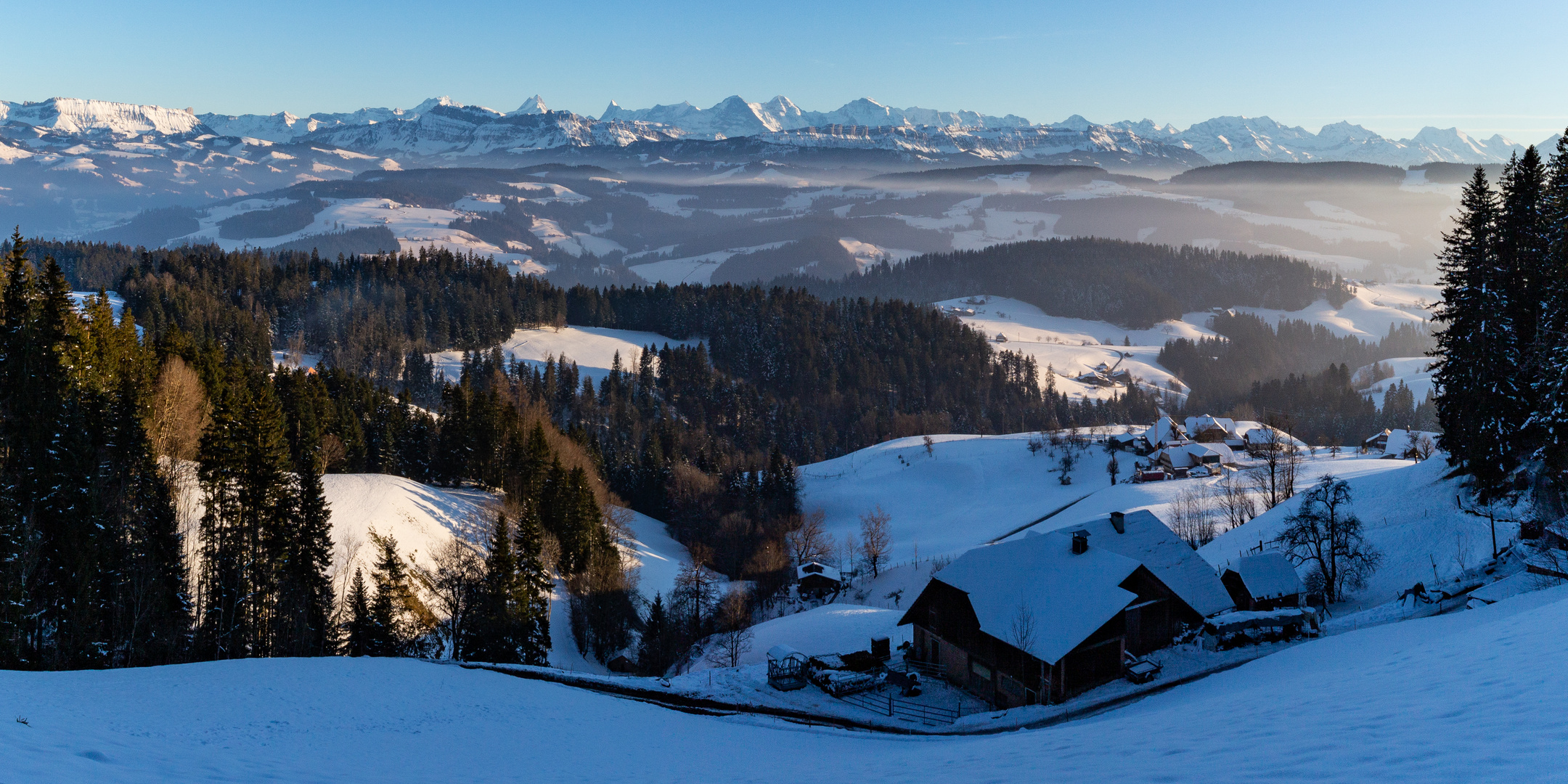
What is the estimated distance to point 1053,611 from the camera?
92.5 ft

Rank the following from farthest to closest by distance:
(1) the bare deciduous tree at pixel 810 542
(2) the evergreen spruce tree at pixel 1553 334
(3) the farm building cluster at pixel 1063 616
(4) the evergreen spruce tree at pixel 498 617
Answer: (1) the bare deciduous tree at pixel 810 542 < (4) the evergreen spruce tree at pixel 498 617 < (2) the evergreen spruce tree at pixel 1553 334 < (3) the farm building cluster at pixel 1063 616

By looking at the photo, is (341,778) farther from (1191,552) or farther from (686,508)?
(686,508)

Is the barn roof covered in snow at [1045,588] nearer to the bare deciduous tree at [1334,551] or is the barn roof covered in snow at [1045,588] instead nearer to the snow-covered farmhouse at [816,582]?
the bare deciduous tree at [1334,551]

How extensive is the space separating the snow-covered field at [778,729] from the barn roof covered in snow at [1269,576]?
29.8 ft

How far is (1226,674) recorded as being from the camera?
22625 millimetres

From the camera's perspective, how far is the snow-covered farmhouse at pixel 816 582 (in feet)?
207

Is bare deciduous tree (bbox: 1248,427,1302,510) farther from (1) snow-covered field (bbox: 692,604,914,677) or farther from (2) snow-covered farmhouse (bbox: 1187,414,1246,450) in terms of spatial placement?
(1) snow-covered field (bbox: 692,604,914,677)

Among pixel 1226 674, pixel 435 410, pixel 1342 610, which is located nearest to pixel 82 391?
pixel 1226 674

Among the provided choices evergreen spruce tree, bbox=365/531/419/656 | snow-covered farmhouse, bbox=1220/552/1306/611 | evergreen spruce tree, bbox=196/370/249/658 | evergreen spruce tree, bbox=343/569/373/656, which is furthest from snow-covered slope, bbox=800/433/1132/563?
evergreen spruce tree, bbox=196/370/249/658

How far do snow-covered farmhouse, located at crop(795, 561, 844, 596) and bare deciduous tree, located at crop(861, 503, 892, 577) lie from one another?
389 centimetres

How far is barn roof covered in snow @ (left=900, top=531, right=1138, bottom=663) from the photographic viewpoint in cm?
2733

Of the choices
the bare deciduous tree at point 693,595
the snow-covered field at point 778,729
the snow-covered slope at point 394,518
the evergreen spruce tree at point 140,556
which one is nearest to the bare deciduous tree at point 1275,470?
the bare deciduous tree at point 693,595

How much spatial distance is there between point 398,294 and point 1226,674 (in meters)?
167

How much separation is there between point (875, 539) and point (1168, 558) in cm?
4012
